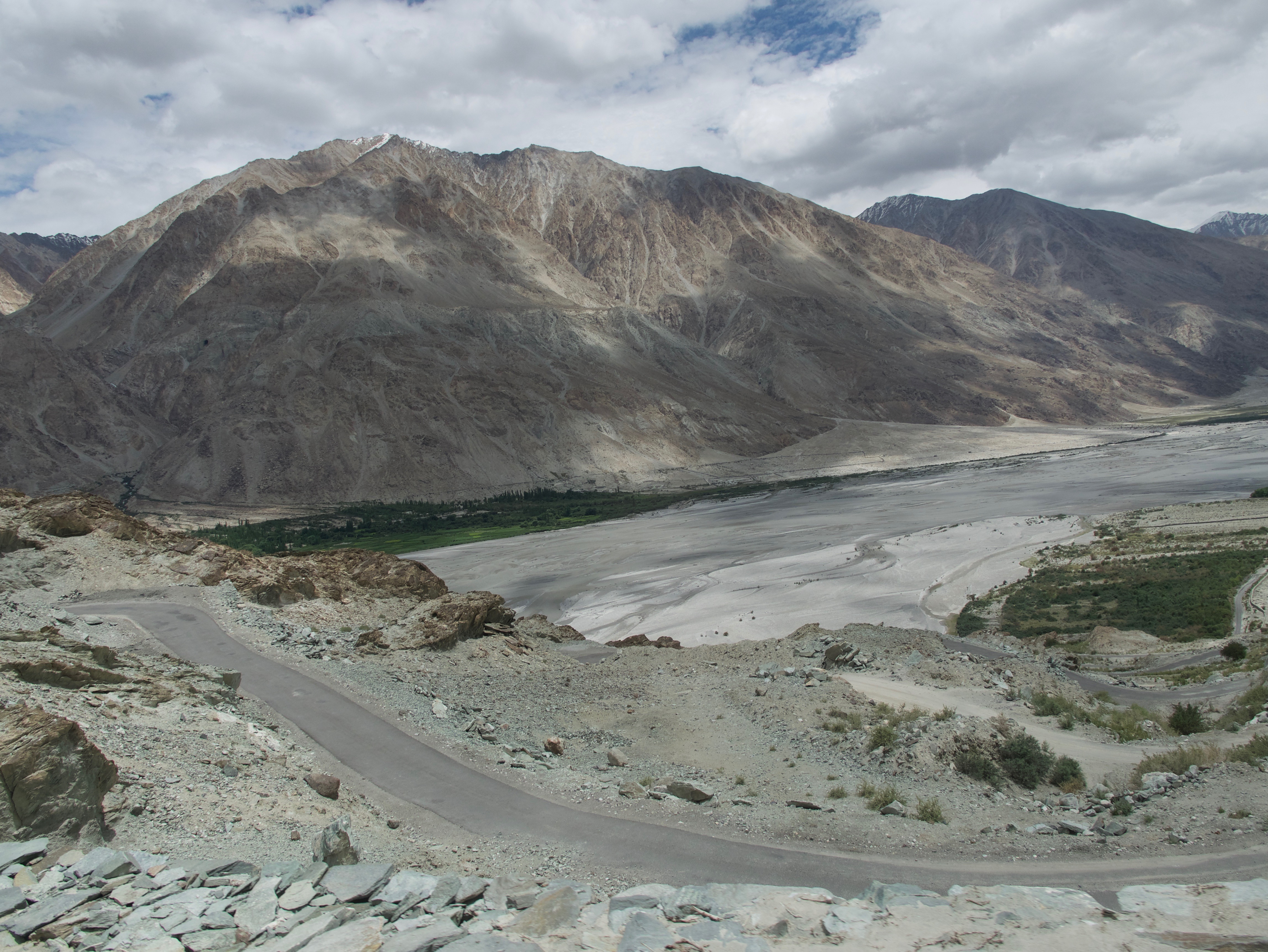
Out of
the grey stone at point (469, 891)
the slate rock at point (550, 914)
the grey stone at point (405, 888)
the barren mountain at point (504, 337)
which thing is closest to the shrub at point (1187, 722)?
the slate rock at point (550, 914)

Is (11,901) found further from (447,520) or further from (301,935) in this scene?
(447,520)

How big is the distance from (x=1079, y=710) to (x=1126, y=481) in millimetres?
65512

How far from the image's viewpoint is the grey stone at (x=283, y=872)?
7.00 meters

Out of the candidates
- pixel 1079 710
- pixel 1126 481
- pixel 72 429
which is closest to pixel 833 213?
pixel 1126 481

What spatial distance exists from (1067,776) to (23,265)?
754 feet

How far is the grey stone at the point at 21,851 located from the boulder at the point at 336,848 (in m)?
2.39

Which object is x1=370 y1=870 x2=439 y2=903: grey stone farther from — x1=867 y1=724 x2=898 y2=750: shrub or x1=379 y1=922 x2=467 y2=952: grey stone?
x1=867 y1=724 x2=898 y2=750: shrub

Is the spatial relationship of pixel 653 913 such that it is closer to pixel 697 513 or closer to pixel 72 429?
pixel 697 513

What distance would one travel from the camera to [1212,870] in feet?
27.9

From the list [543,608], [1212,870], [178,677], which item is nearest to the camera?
[1212,870]

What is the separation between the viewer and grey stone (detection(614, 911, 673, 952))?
646cm

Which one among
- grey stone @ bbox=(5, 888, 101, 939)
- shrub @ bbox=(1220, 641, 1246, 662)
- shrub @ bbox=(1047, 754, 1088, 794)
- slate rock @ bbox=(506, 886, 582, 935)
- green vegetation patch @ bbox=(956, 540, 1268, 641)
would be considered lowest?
green vegetation patch @ bbox=(956, 540, 1268, 641)

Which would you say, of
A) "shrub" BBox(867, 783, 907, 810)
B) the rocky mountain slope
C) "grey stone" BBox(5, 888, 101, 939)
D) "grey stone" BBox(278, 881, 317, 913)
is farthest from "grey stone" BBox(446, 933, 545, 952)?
the rocky mountain slope

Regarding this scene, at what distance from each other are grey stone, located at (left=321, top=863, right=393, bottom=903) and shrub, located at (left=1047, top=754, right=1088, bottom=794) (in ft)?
33.4
